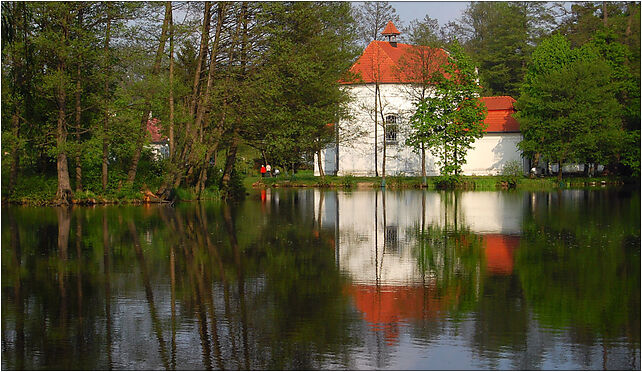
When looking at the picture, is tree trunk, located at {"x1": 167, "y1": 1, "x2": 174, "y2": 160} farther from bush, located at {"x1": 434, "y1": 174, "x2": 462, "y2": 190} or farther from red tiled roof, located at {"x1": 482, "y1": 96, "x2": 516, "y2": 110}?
red tiled roof, located at {"x1": 482, "y1": 96, "x2": 516, "y2": 110}

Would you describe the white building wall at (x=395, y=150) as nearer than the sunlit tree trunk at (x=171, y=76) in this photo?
No

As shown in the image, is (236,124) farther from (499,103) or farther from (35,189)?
(499,103)

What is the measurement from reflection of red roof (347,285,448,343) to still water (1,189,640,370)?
0.03 metres

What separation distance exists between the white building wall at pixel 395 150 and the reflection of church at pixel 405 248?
2260cm

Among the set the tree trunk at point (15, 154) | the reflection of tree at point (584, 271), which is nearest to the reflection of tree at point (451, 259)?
the reflection of tree at point (584, 271)

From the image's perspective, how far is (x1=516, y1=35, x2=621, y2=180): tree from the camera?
47719mm

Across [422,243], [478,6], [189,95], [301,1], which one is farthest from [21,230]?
[478,6]

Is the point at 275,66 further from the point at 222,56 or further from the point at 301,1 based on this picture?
the point at 301,1

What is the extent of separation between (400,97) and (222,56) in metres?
24.9

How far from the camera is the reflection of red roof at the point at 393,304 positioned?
8.98m

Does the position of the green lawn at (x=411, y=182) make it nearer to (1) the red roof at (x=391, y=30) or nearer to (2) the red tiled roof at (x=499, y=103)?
(2) the red tiled roof at (x=499, y=103)

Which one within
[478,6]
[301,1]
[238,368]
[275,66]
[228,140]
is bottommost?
[238,368]

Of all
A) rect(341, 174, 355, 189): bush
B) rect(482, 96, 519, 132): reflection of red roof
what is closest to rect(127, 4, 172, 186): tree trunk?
rect(341, 174, 355, 189): bush

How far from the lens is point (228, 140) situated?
3297 cm
